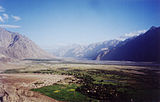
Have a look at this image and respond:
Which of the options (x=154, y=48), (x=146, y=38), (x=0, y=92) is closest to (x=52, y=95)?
(x=0, y=92)

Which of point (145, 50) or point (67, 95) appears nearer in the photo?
point (67, 95)

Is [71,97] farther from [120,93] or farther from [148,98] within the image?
[148,98]

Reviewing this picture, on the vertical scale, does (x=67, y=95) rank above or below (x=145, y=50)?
below

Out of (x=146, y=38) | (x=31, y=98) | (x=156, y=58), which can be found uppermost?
(x=146, y=38)

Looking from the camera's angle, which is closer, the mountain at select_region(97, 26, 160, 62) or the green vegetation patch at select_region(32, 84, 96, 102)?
the green vegetation patch at select_region(32, 84, 96, 102)

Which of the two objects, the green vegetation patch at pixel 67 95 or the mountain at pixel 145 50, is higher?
the mountain at pixel 145 50

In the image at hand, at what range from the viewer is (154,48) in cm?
13450

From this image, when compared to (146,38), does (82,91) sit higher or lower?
lower

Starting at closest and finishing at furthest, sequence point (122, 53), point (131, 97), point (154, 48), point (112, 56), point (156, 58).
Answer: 1. point (131, 97)
2. point (156, 58)
3. point (154, 48)
4. point (122, 53)
5. point (112, 56)

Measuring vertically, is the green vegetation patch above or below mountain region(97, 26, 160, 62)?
below

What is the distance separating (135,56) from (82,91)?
135969 millimetres

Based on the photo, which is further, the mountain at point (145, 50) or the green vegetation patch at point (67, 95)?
the mountain at point (145, 50)

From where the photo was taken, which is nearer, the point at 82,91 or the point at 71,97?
the point at 71,97

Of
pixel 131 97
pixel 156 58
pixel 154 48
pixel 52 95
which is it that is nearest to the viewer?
pixel 131 97
